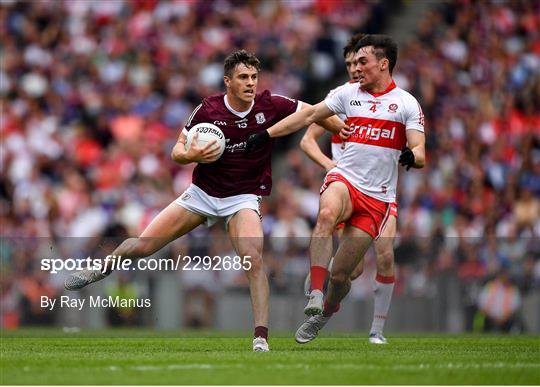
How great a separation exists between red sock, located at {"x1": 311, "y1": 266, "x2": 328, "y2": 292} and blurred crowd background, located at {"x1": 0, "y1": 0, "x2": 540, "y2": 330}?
5895mm

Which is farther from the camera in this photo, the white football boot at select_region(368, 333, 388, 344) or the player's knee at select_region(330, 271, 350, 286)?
the white football boot at select_region(368, 333, 388, 344)

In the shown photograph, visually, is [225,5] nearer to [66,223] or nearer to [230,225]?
[66,223]

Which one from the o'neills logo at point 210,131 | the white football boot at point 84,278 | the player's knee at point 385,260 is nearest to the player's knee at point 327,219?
the o'neills logo at point 210,131

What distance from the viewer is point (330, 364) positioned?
10594 millimetres

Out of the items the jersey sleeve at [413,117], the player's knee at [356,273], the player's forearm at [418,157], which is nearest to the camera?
the player's forearm at [418,157]

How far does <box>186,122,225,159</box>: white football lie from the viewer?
12227 millimetres

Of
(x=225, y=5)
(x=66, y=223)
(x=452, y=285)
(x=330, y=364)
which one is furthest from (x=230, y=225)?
(x=225, y=5)

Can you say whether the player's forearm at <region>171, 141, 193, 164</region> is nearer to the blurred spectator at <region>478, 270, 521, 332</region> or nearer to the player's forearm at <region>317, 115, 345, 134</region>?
the player's forearm at <region>317, 115, 345, 134</region>

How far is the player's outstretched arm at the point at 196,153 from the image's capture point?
12.1m

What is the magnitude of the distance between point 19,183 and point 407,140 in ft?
37.5

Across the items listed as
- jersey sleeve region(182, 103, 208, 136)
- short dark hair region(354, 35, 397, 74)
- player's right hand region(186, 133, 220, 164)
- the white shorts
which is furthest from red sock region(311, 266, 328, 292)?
short dark hair region(354, 35, 397, 74)

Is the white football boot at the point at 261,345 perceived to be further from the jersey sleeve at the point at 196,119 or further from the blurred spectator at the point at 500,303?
the blurred spectator at the point at 500,303

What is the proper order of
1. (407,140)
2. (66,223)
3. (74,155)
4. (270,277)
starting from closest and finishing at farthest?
(407,140), (270,277), (66,223), (74,155)

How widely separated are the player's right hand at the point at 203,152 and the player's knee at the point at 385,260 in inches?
96.3
